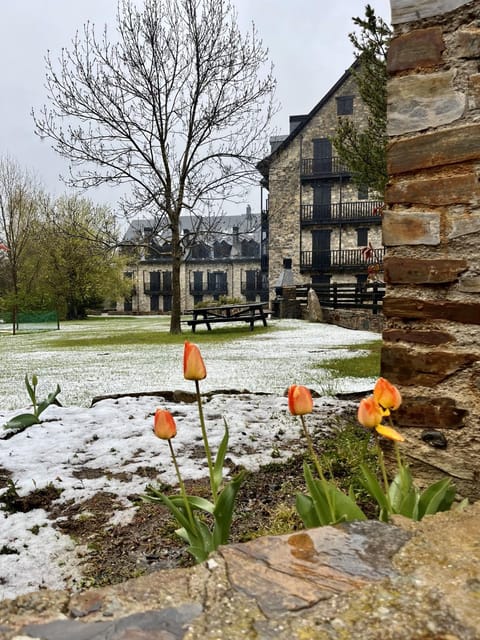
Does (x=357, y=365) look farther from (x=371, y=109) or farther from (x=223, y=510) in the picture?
(x=223, y=510)

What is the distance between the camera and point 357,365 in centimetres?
624

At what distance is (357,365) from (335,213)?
2274cm

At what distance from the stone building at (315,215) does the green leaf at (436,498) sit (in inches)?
1002

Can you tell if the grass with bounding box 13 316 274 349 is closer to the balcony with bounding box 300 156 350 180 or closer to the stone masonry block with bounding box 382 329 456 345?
the stone masonry block with bounding box 382 329 456 345

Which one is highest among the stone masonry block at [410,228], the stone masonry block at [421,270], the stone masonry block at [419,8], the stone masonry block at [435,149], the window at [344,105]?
the window at [344,105]

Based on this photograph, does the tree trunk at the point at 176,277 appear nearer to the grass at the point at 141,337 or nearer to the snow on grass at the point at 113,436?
the grass at the point at 141,337

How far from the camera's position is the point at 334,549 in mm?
974

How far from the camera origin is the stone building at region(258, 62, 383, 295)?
2673 cm

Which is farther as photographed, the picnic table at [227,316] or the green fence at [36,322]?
the green fence at [36,322]

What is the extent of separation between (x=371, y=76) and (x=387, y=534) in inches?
287

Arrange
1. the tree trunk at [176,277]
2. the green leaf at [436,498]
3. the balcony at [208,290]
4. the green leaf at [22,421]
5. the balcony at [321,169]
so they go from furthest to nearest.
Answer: the balcony at [208,290], the balcony at [321,169], the tree trunk at [176,277], the green leaf at [22,421], the green leaf at [436,498]

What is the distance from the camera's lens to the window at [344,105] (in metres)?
25.3

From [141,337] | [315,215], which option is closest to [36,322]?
[141,337]

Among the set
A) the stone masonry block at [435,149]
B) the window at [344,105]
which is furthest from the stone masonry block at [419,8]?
the window at [344,105]
